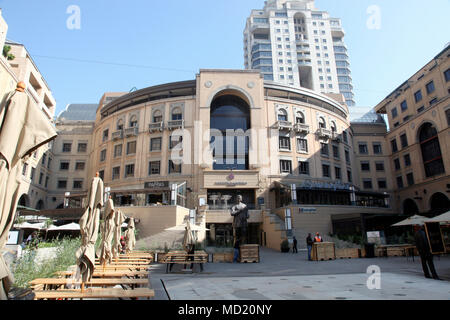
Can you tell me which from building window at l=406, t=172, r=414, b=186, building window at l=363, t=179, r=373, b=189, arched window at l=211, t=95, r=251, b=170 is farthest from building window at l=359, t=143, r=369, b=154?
arched window at l=211, t=95, r=251, b=170

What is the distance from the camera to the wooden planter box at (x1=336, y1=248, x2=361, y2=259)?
1873cm

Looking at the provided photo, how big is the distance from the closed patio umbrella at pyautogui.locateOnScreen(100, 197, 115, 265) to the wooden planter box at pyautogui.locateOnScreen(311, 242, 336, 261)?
12.4m

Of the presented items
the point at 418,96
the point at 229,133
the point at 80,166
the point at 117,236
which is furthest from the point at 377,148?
the point at 80,166

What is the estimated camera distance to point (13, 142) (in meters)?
3.14

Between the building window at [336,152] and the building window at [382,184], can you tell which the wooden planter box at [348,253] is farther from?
the building window at [382,184]

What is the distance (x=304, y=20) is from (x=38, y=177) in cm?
10621

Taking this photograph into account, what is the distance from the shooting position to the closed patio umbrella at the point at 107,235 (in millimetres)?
9627

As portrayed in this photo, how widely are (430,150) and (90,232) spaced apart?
152 feet

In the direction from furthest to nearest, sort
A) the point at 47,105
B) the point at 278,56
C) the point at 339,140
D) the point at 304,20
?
the point at 304,20 → the point at 278,56 → the point at 47,105 → the point at 339,140

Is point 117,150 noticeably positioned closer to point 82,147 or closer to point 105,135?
point 105,135

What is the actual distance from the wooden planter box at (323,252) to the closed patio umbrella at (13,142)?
16968mm
